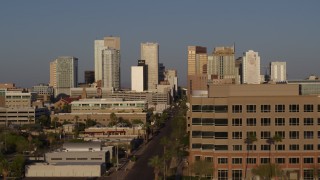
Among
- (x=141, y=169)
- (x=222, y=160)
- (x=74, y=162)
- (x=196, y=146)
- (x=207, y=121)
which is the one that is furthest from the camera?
(x=74, y=162)

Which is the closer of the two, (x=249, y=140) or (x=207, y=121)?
(x=249, y=140)

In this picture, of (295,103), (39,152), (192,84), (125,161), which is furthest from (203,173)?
(192,84)

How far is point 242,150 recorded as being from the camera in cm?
4341

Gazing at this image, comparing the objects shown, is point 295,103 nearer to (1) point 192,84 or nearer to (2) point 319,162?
(2) point 319,162

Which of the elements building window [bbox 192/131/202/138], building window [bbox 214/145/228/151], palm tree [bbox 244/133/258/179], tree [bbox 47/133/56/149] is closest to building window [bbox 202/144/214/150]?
building window [bbox 214/145/228/151]

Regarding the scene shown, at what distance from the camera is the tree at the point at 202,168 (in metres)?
41.6

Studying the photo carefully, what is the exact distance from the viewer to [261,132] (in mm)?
43312

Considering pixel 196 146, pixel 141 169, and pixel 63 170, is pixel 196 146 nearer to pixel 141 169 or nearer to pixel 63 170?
pixel 141 169

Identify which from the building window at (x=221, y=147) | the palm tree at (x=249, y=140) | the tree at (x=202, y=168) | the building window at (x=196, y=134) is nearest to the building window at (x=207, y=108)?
the building window at (x=196, y=134)

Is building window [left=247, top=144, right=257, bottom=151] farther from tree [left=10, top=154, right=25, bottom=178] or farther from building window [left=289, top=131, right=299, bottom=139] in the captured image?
tree [left=10, top=154, right=25, bottom=178]

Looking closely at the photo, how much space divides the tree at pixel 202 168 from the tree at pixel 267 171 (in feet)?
10.0

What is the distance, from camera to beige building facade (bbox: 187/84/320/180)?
43.2 metres

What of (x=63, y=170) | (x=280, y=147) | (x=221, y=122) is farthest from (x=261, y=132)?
(x=63, y=170)

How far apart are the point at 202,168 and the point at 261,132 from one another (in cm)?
503
